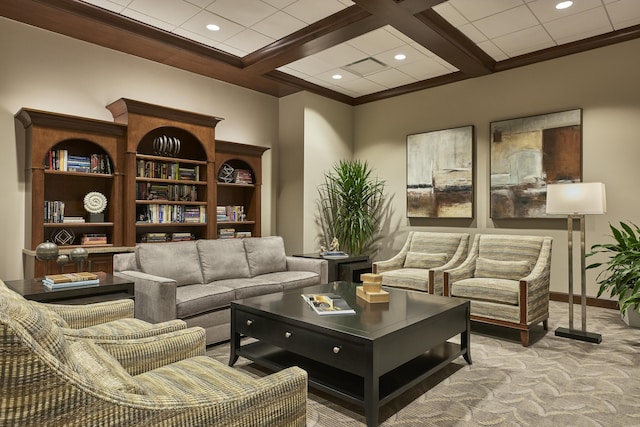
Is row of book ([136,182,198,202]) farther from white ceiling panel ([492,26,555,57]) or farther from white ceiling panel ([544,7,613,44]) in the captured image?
white ceiling panel ([544,7,613,44])

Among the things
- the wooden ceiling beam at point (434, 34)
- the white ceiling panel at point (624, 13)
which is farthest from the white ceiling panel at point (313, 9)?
the white ceiling panel at point (624, 13)

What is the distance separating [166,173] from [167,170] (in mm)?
40

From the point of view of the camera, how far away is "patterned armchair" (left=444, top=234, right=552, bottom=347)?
10.9ft

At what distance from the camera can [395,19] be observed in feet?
12.6

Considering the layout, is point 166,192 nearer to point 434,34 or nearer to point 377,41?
point 377,41

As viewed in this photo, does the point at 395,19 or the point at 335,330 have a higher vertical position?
the point at 395,19

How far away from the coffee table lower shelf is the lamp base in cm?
128

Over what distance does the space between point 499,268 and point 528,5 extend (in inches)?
96.8

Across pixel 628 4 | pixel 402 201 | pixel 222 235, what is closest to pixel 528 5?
pixel 628 4

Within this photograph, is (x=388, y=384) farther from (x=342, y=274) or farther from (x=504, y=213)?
(x=504, y=213)

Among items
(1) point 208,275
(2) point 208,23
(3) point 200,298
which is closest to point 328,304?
(3) point 200,298

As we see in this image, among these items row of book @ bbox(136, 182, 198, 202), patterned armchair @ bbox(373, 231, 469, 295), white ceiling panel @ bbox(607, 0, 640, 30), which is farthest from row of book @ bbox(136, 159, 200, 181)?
white ceiling panel @ bbox(607, 0, 640, 30)

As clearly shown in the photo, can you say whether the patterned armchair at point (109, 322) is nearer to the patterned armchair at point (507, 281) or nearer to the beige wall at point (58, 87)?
the beige wall at point (58, 87)

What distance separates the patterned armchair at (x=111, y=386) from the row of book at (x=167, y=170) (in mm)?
3221
